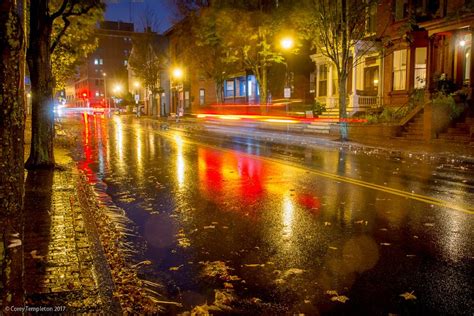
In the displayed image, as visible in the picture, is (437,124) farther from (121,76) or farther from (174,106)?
(121,76)

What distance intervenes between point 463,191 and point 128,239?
711cm

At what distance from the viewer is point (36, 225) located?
263 inches

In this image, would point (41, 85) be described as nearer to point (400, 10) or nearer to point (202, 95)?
point (400, 10)

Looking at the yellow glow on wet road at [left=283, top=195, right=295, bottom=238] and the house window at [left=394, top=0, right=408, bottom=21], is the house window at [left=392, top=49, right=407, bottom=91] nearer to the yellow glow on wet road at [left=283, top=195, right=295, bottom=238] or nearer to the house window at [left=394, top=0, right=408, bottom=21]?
the house window at [left=394, top=0, right=408, bottom=21]

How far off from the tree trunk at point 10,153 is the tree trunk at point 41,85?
958 centimetres

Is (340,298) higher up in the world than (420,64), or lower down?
lower down

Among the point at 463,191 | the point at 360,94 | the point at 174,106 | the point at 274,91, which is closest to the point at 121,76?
the point at 174,106

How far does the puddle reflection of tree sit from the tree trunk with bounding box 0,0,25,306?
1368mm

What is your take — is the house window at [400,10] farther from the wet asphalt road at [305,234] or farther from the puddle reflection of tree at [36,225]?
the puddle reflection of tree at [36,225]

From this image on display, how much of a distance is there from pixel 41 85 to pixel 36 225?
6667 mm

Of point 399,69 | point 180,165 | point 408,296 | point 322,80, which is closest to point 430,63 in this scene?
point 399,69

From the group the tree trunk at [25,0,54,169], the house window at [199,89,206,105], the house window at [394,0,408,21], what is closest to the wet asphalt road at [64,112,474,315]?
the tree trunk at [25,0,54,169]

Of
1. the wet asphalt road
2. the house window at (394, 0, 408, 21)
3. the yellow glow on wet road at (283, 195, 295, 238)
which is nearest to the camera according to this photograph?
the wet asphalt road

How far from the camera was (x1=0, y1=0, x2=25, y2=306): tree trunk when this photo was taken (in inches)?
122
